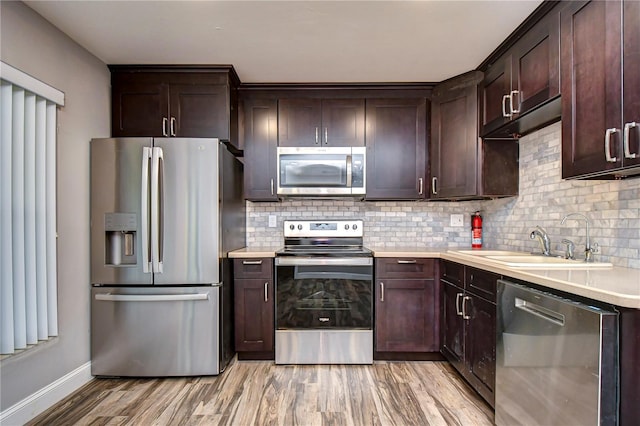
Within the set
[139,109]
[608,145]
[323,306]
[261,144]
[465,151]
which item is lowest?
[323,306]

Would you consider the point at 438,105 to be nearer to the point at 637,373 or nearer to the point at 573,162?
the point at 573,162

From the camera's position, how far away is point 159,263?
2.34 meters

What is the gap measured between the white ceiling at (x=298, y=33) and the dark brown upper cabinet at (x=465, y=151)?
0.20 m

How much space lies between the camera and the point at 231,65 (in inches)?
101

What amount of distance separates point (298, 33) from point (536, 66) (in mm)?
1444

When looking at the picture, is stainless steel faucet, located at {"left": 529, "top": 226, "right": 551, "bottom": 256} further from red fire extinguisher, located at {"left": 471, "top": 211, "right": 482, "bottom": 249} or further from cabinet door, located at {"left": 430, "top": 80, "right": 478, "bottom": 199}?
red fire extinguisher, located at {"left": 471, "top": 211, "right": 482, "bottom": 249}

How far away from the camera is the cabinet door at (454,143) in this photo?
8.66 feet

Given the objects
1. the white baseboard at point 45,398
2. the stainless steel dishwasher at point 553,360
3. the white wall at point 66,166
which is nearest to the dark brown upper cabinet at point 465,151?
the stainless steel dishwasher at point 553,360

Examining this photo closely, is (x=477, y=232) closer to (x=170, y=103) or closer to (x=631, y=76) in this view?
(x=631, y=76)

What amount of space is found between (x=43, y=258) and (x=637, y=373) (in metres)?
2.86

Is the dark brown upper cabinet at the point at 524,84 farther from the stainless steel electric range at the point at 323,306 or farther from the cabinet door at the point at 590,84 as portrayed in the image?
the stainless steel electric range at the point at 323,306

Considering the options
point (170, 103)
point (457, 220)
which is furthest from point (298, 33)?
point (457, 220)

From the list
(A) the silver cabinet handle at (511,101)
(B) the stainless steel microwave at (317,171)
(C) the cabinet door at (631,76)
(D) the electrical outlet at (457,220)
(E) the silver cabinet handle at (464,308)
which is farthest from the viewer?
(D) the electrical outlet at (457,220)

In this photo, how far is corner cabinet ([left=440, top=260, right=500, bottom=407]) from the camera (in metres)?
1.92
